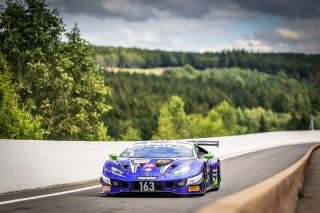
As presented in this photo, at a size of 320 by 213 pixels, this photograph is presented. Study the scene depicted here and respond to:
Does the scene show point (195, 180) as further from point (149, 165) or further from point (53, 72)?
point (53, 72)

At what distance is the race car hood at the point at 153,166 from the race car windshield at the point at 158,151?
0.37m

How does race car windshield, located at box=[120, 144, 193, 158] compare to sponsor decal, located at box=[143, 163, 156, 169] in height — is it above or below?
above

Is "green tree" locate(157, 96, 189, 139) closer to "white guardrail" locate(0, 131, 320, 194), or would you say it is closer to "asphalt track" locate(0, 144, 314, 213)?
"white guardrail" locate(0, 131, 320, 194)

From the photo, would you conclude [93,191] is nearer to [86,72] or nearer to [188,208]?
[188,208]

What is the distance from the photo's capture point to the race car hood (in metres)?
13.0

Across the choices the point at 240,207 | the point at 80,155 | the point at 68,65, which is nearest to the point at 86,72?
the point at 68,65

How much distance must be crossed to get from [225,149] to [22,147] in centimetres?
2747

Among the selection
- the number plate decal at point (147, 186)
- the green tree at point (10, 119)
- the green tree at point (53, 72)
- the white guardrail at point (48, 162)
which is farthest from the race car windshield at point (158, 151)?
the green tree at point (53, 72)

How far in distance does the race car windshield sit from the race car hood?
1.23ft

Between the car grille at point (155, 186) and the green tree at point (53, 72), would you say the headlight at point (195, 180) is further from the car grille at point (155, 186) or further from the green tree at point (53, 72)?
the green tree at point (53, 72)

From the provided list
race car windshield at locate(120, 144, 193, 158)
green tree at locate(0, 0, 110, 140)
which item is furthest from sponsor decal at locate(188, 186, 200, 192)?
green tree at locate(0, 0, 110, 140)

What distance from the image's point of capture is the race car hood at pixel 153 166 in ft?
42.8

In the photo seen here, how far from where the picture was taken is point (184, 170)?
13234 millimetres

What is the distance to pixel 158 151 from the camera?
14.1 meters
